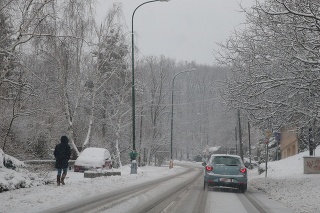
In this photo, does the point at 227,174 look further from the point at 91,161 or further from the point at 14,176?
the point at 91,161

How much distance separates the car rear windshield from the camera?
1786 cm

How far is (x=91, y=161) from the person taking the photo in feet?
79.5

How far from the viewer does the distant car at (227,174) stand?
17234 mm

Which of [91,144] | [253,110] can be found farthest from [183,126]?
[253,110]

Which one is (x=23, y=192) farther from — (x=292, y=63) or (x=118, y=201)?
(x=292, y=63)

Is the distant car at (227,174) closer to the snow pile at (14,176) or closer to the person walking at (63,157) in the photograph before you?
the person walking at (63,157)

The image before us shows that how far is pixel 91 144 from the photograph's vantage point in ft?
128

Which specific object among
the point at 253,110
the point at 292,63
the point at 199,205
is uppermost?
the point at 292,63

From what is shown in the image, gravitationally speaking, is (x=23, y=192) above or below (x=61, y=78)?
below

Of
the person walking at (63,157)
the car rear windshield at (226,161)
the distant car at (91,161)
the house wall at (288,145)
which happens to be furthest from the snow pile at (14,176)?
the house wall at (288,145)

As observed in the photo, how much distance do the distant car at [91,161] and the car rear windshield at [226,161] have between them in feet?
27.5

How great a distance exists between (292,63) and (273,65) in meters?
1.13

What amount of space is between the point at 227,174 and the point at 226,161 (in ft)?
2.41

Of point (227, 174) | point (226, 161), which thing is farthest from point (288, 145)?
point (227, 174)
